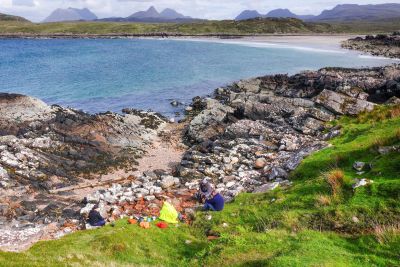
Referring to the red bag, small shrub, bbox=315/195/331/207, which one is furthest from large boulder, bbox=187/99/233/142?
small shrub, bbox=315/195/331/207

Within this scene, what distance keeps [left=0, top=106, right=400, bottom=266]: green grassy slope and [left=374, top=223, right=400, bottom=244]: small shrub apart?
1.2 inches

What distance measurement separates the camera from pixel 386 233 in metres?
13.2

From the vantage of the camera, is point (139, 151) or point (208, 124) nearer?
point (139, 151)

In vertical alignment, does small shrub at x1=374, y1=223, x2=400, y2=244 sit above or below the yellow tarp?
above

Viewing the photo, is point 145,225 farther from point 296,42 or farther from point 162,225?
point 296,42

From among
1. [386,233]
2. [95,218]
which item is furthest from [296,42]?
[386,233]

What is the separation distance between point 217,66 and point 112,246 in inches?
3035

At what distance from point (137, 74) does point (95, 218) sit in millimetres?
60555

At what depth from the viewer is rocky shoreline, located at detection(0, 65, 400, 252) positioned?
2198 cm

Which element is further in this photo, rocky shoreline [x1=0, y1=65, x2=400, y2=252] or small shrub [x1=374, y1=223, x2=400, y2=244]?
rocky shoreline [x1=0, y1=65, x2=400, y2=252]

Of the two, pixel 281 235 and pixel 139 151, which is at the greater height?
pixel 281 235

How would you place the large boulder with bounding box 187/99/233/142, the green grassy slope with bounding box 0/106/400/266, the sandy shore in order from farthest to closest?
the sandy shore, the large boulder with bounding box 187/99/233/142, the green grassy slope with bounding box 0/106/400/266

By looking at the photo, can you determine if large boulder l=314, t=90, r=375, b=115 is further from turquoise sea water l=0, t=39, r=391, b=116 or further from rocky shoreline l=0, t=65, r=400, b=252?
turquoise sea water l=0, t=39, r=391, b=116

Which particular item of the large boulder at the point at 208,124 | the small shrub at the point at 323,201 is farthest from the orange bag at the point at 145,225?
the large boulder at the point at 208,124
